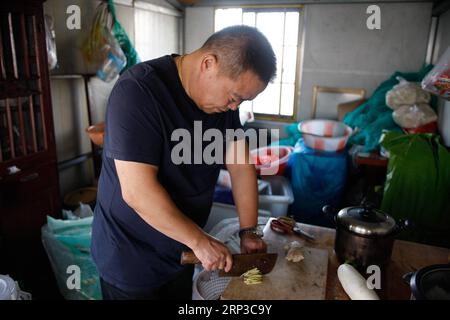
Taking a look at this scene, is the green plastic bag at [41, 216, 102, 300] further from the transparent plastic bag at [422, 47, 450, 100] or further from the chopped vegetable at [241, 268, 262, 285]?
the transparent plastic bag at [422, 47, 450, 100]

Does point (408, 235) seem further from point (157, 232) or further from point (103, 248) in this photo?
point (103, 248)

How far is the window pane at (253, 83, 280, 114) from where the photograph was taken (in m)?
4.46

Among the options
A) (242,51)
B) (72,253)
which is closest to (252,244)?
(242,51)

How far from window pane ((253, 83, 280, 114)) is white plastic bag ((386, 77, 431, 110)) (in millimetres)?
1615

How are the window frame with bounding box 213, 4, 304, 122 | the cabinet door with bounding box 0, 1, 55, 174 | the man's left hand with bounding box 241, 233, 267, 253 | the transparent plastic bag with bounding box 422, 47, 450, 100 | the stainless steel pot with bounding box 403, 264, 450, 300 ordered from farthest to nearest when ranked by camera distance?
the window frame with bounding box 213, 4, 304, 122 → the cabinet door with bounding box 0, 1, 55, 174 → the transparent plastic bag with bounding box 422, 47, 450, 100 → the man's left hand with bounding box 241, 233, 267, 253 → the stainless steel pot with bounding box 403, 264, 450, 300

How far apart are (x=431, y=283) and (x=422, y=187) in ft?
4.57

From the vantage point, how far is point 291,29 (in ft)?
13.6

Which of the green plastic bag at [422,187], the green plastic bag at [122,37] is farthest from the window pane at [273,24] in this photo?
the green plastic bag at [422,187]

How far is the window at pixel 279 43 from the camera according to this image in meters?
4.16

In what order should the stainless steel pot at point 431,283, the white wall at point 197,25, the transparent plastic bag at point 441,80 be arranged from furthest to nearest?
the white wall at point 197,25 < the transparent plastic bag at point 441,80 < the stainless steel pot at point 431,283

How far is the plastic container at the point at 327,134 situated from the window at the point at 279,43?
689 mm

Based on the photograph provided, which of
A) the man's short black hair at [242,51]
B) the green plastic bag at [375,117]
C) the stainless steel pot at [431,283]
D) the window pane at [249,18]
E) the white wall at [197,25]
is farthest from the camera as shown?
the white wall at [197,25]

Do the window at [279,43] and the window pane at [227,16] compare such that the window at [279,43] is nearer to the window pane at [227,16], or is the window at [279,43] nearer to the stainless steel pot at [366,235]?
the window pane at [227,16]

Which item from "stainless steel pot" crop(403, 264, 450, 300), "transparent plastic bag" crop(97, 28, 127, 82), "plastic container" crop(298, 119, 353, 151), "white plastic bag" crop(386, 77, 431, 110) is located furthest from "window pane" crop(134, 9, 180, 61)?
"stainless steel pot" crop(403, 264, 450, 300)
